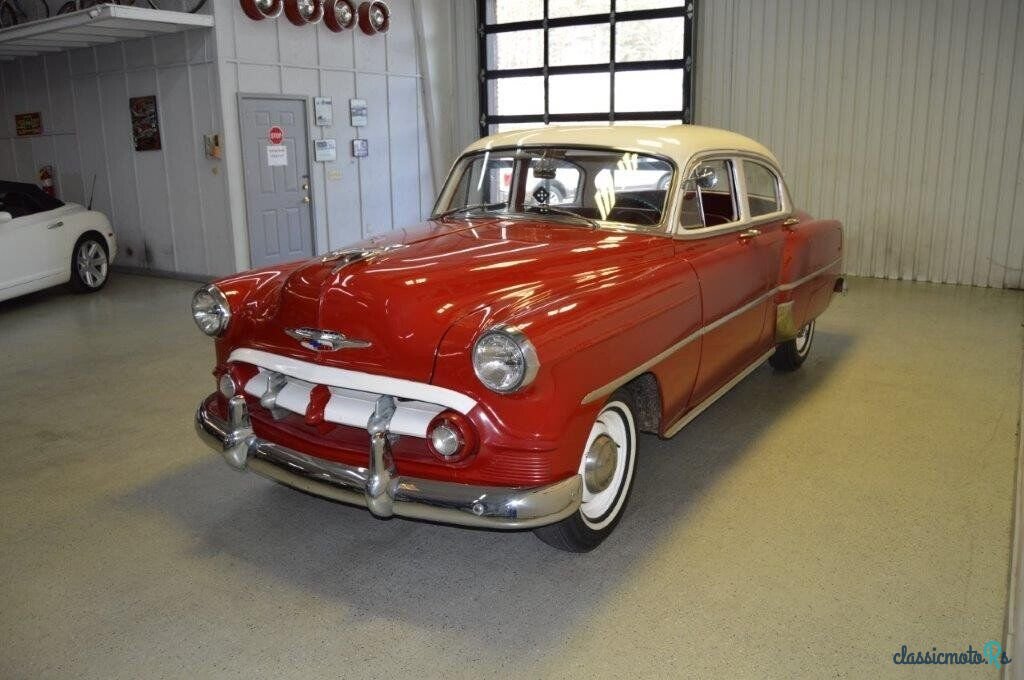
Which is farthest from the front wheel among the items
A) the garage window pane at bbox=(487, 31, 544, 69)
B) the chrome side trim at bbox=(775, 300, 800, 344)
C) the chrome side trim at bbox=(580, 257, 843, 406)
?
the garage window pane at bbox=(487, 31, 544, 69)

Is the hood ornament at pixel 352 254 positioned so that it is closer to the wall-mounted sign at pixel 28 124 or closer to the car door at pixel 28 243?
the car door at pixel 28 243

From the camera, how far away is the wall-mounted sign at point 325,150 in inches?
392

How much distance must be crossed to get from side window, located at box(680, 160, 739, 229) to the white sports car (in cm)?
650

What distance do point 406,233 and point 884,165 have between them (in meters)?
6.88

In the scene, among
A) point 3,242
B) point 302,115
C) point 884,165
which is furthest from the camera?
point 302,115

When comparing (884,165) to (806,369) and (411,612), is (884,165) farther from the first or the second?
(411,612)

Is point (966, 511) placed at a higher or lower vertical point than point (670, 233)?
lower

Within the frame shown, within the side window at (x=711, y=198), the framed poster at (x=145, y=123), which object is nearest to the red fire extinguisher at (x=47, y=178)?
the framed poster at (x=145, y=123)

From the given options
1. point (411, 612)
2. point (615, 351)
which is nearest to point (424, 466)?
point (411, 612)

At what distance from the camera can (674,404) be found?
11.9 ft

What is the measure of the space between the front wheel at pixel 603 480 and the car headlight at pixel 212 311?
1.61 meters

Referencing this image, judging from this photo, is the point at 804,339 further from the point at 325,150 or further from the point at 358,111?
the point at 358,111

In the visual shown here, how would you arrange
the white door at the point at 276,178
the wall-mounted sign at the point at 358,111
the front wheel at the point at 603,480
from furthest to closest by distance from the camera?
the wall-mounted sign at the point at 358,111 → the white door at the point at 276,178 → the front wheel at the point at 603,480

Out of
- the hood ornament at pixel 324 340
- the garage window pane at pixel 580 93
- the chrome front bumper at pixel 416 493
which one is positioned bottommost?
the chrome front bumper at pixel 416 493
